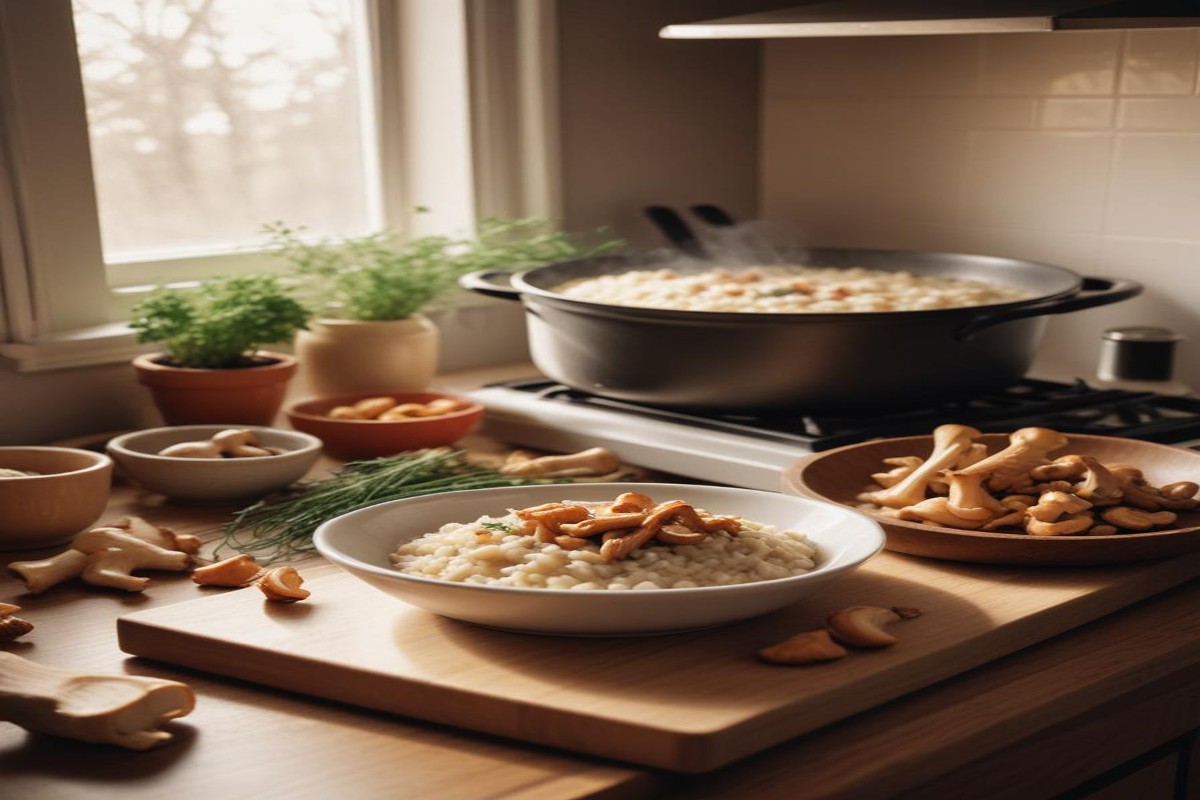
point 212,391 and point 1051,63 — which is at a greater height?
point 1051,63

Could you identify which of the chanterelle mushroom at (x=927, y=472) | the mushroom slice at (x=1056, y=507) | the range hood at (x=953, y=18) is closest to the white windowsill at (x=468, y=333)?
the range hood at (x=953, y=18)

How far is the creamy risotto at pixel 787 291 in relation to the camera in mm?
1648

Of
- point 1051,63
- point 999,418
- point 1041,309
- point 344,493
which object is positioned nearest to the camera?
point 344,493

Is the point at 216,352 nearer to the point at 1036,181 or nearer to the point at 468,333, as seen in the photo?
the point at 468,333

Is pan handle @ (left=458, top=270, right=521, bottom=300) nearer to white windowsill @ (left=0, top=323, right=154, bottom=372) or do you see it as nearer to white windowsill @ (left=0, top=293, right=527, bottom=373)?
white windowsill @ (left=0, top=293, right=527, bottom=373)

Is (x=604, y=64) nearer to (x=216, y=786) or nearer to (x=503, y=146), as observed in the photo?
(x=503, y=146)

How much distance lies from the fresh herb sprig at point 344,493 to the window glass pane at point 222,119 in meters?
0.58

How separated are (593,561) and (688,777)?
0.62ft

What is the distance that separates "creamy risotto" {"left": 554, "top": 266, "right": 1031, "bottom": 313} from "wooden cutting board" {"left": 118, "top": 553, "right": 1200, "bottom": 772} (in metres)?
0.50

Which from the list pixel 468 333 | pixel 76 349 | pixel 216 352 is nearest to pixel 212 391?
pixel 216 352

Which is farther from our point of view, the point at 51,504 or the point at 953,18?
the point at 953,18

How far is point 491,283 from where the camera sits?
1.84 metres

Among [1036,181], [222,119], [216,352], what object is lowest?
[216,352]

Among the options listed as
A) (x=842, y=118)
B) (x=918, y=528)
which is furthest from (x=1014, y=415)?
(x=842, y=118)
